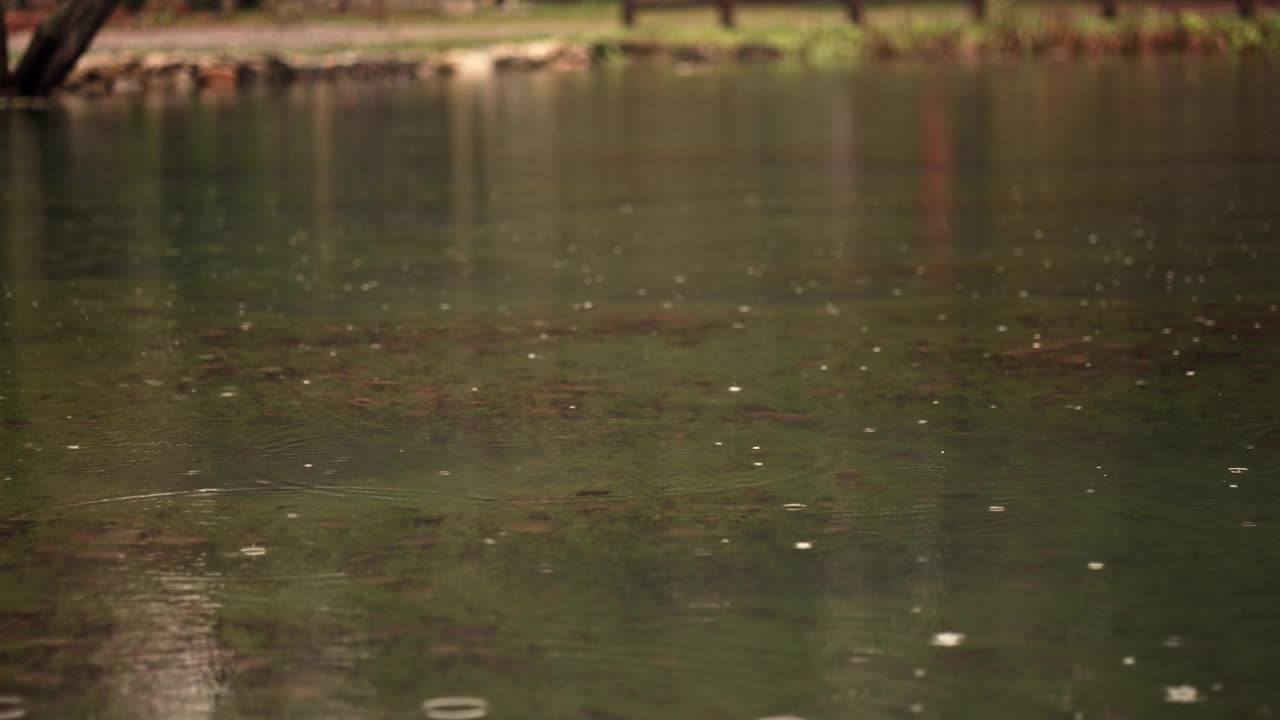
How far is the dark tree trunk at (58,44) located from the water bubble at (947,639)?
2495 cm

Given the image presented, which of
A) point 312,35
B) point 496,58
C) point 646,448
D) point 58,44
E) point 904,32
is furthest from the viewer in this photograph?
point 312,35

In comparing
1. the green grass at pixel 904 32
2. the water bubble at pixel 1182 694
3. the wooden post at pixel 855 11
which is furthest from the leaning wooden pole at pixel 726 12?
the water bubble at pixel 1182 694

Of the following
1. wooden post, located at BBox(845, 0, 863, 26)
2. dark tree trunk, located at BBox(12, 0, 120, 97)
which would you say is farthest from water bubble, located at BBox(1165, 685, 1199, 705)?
wooden post, located at BBox(845, 0, 863, 26)

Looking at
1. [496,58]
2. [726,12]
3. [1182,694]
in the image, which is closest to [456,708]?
[1182,694]

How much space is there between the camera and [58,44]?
3112 centimetres

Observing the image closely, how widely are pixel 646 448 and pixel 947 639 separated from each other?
285 centimetres

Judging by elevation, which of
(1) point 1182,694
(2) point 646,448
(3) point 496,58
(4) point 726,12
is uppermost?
(1) point 1182,694

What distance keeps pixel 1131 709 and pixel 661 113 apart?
915 inches

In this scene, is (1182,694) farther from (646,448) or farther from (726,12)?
→ (726,12)

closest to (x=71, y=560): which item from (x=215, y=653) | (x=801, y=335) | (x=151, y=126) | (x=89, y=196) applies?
(x=215, y=653)

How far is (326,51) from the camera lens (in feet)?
132

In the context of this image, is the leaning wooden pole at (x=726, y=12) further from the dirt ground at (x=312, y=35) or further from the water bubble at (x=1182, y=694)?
the water bubble at (x=1182, y=694)

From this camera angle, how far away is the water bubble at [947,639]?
6484mm

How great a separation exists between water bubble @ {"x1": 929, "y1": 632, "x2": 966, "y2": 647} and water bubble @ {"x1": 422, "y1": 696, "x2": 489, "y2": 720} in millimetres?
1298
